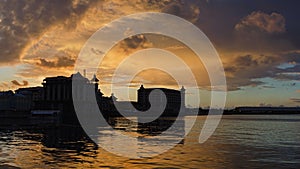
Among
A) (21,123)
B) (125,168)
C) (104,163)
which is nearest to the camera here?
(125,168)

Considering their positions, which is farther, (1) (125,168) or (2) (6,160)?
(2) (6,160)

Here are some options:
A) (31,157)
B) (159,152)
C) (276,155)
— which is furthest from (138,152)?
(276,155)

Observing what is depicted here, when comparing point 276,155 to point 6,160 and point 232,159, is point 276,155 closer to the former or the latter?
point 232,159

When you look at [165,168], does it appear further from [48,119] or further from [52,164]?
[48,119]

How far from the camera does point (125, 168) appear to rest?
34594 mm

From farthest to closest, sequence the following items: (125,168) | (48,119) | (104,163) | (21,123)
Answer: (48,119) < (21,123) < (104,163) < (125,168)

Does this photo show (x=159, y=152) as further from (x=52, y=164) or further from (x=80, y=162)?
(x=52, y=164)

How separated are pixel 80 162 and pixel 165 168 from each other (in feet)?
30.6

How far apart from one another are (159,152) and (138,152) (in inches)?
107

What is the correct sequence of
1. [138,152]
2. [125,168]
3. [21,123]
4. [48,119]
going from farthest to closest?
[48,119], [21,123], [138,152], [125,168]

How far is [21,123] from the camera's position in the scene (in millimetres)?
108812

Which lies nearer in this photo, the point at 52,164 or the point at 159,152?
the point at 52,164

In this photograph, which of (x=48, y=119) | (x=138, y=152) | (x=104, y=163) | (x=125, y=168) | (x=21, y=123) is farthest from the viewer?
(x=48, y=119)

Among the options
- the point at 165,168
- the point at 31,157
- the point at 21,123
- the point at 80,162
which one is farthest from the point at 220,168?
the point at 21,123
